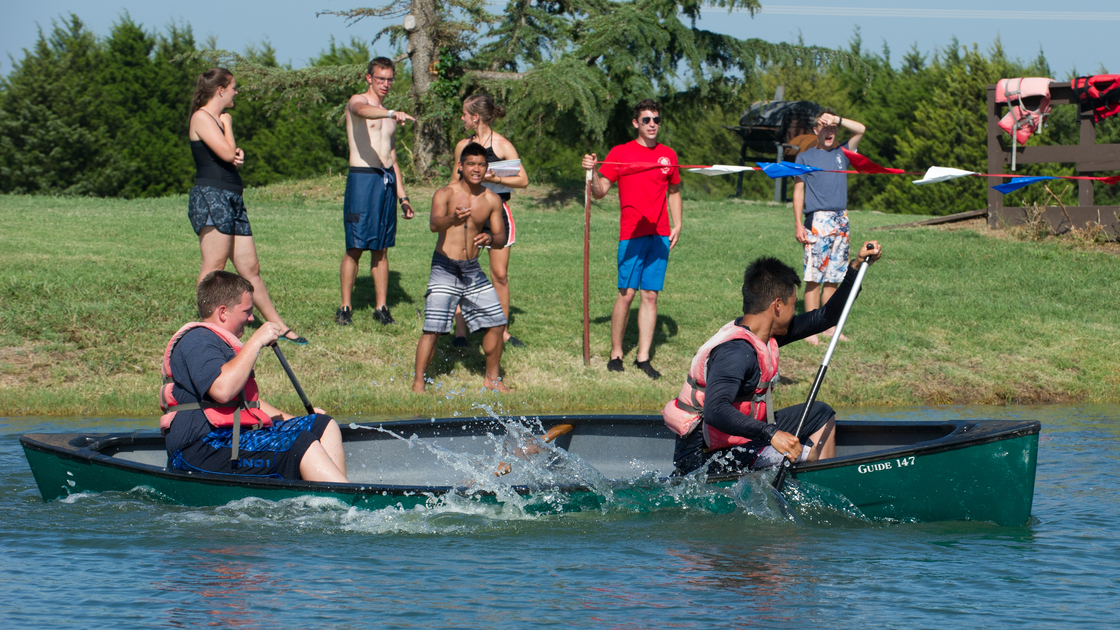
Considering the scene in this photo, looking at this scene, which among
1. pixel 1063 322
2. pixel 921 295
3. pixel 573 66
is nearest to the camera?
pixel 1063 322

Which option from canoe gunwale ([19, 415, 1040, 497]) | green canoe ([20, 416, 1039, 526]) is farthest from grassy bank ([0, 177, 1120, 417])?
canoe gunwale ([19, 415, 1040, 497])

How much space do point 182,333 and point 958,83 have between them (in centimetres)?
4169

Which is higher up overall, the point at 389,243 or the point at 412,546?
the point at 389,243

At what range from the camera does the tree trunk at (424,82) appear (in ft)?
75.7

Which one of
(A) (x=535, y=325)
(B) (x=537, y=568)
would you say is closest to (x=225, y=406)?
(B) (x=537, y=568)

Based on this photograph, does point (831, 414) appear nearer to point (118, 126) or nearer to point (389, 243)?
point (389, 243)

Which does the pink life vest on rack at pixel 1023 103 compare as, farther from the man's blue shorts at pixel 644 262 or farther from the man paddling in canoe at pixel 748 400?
the man paddling in canoe at pixel 748 400

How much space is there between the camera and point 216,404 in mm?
5664

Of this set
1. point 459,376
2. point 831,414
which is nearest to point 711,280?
point 459,376

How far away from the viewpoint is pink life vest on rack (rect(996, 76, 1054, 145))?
16.2m

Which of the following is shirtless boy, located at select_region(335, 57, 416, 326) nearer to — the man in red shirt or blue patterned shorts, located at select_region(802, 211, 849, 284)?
the man in red shirt

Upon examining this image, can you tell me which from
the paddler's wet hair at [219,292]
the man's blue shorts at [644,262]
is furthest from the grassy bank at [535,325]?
the paddler's wet hair at [219,292]

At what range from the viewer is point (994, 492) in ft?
18.2

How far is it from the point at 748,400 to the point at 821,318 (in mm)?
894
